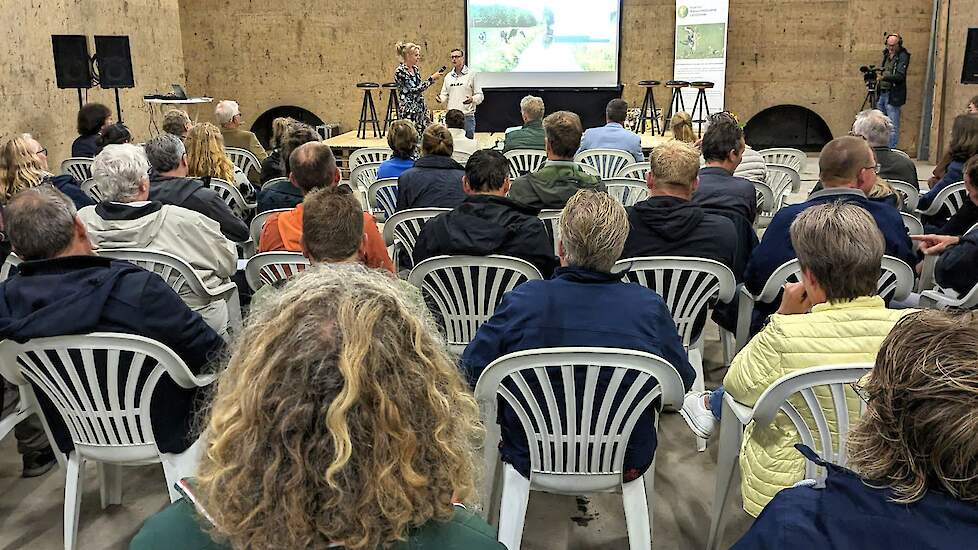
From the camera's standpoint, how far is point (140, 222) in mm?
3064

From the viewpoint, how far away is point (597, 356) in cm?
191

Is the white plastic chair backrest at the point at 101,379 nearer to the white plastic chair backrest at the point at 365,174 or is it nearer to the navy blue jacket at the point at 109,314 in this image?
the navy blue jacket at the point at 109,314

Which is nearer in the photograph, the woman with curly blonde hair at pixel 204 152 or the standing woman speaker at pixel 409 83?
the woman with curly blonde hair at pixel 204 152

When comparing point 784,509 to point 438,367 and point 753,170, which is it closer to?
point 438,367

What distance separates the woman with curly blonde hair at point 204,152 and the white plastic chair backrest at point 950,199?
4.15 m

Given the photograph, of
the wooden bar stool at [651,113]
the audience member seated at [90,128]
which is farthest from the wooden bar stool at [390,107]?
the audience member seated at [90,128]

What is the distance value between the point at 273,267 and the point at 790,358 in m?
1.96

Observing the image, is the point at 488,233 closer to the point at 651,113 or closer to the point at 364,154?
the point at 364,154

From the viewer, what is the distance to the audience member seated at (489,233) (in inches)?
123

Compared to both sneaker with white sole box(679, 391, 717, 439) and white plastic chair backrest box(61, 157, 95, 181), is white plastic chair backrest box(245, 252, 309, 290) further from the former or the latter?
white plastic chair backrest box(61, 157, 95, 181)

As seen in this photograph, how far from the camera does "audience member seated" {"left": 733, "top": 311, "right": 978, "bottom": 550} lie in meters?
1.00

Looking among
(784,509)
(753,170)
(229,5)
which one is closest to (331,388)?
(784,509)

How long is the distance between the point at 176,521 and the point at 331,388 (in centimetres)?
30

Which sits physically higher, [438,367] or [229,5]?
[229,5]
